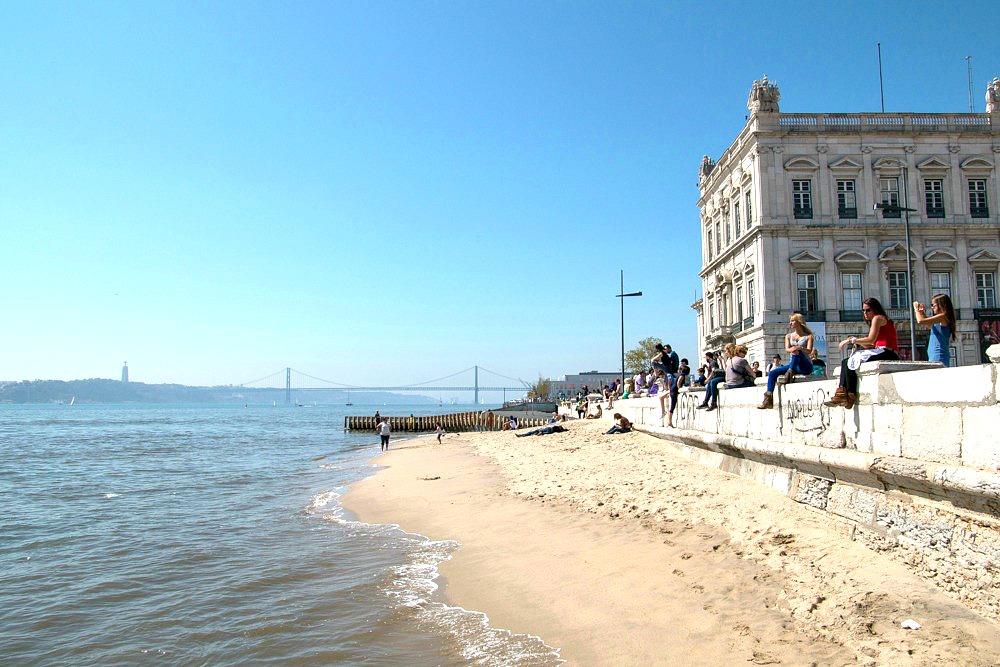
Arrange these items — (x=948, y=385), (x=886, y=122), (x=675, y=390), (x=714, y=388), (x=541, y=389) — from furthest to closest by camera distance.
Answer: (x=541, y=389)
(x=886, y=122)
(x=675, y=390)
(x=714, y=388)
(x=948, y=385)

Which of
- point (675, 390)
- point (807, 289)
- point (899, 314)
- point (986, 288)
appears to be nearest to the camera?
point (675, 390)

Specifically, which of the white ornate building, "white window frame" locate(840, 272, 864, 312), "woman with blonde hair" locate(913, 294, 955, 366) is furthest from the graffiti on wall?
"white window frame" locate(840, 272, 864, 312)

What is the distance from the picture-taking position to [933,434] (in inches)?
216

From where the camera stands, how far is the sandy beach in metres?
4.93

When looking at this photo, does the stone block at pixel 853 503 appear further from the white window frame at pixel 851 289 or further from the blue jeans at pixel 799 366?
the white window frame at pixel 851 289

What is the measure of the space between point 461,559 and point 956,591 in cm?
525

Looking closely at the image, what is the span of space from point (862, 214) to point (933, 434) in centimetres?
3197

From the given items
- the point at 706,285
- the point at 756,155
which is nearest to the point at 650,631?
the point at 756,155

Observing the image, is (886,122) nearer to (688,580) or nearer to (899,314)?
(899,314)

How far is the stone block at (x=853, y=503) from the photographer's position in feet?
20.6

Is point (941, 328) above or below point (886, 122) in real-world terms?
below

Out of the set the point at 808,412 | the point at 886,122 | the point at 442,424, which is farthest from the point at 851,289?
the point at 442,424

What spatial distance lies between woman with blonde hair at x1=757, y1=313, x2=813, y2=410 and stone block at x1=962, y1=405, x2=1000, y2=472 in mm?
3484

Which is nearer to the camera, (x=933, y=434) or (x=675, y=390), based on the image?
(x=933, y=434)
